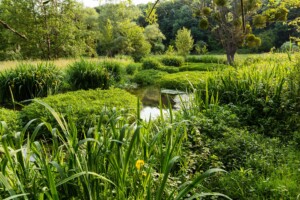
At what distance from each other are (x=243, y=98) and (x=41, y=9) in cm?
1483

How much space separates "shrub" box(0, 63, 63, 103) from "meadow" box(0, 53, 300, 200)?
25 millimetres

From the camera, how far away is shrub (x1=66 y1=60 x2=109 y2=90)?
7.57 metres

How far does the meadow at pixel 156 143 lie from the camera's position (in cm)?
158

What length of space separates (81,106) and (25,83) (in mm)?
2339

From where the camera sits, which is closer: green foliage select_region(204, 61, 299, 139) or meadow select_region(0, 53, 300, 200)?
meadow select_region(0, 53, 300, 200)

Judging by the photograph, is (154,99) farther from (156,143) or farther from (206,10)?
(206,10)

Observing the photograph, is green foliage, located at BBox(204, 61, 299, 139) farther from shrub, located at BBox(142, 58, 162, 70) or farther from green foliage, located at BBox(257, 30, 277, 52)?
green foliage, located at BBox(257, 30, 277, 52)

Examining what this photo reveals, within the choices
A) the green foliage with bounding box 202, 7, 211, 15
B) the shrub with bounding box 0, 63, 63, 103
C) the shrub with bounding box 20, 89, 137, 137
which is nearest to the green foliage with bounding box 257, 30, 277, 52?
the green foliage with bounding box 202, 7, 211, 15

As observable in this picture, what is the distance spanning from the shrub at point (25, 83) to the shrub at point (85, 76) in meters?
0.89

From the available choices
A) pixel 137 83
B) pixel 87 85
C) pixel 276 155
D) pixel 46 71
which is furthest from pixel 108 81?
pixel 276 155

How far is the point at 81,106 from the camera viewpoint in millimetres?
4930

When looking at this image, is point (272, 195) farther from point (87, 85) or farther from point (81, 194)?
point (87, 85)

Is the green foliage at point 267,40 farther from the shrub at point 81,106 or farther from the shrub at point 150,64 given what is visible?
the shrub at point 81,106

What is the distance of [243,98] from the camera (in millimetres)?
4355
